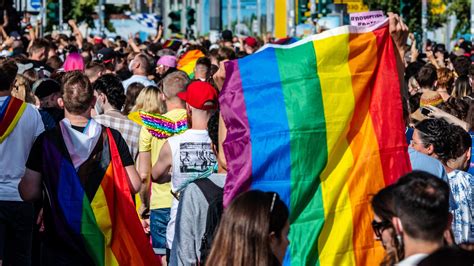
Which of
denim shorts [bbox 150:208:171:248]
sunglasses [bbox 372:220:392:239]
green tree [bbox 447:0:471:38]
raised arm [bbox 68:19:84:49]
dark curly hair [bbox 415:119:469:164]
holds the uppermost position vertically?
green tree [bbox 447:0:471:38]

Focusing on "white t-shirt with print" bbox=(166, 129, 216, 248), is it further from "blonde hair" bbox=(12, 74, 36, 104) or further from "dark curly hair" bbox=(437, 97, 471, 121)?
"dark curly hair" bbox=(437, 97, 471, 121)

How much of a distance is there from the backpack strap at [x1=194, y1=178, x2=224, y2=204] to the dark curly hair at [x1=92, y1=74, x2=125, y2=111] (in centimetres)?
345

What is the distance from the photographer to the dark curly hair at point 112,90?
9.75 m

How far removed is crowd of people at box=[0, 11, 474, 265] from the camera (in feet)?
14.3

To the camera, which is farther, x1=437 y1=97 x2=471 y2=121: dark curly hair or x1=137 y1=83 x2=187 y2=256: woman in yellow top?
x1=437 y1=97 x2=471 y2=121: dark curly hair

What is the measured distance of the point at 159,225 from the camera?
891 cm

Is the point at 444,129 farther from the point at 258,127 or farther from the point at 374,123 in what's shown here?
the point at 258,127

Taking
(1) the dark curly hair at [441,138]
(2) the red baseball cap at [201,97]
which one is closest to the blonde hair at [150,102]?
(2) the red baseball cap at [201,97]

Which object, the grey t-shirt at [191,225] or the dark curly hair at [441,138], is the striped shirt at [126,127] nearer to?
the dark curly hair at [441,138]

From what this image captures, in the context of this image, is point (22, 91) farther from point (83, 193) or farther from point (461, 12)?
point (461, 12)

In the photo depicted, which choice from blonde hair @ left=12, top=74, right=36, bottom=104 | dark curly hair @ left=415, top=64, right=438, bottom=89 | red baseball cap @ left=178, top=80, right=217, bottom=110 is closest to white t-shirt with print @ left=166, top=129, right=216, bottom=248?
red baseball cap @ left=178, top=80, right=217, bottom=110

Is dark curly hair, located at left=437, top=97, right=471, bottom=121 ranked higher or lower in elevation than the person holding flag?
higher

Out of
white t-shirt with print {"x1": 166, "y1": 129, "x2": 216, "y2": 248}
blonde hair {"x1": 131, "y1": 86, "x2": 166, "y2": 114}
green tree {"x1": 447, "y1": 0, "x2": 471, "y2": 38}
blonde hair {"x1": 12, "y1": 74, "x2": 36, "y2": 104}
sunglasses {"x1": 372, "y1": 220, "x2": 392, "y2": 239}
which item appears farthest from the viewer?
green tree {"x1": 447, "y1": 0, "x2": 471, "y2": 38}

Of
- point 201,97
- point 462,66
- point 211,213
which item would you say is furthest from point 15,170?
point 462,66
